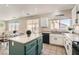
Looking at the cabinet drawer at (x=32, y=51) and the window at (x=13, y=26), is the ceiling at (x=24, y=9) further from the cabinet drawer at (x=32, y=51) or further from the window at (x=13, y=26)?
the cabinet drawer at (x=32, y=51)

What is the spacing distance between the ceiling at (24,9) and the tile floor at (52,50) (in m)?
0.67

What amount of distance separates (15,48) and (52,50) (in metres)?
0.69

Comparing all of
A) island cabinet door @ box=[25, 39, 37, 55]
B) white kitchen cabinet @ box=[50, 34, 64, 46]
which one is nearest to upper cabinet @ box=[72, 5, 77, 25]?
white kitchen cabinet @ box=[50, 34, 64, 46]

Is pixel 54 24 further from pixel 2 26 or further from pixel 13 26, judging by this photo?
pixel 2 26

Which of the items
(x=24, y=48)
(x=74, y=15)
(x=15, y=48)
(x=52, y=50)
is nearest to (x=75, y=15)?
(x=74, y=15)

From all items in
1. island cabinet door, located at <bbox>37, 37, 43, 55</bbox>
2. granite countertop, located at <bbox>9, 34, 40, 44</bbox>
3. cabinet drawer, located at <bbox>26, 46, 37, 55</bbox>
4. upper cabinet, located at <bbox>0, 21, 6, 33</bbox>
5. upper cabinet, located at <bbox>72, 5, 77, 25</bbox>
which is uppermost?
upper cabinet, located at <bbox>72, 5, 77, 25</bbox>

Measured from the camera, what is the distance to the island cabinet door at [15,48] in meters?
1.64

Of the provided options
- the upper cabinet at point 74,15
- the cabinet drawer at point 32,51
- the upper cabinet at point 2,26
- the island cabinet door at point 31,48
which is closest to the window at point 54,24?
the upper cabinet at point 74,15

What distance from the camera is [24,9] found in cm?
166

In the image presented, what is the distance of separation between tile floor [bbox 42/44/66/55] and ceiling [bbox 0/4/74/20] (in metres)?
0.67

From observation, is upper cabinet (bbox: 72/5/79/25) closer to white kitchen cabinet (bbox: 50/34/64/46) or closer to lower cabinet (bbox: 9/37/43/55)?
white kitchen cabinet (bbox: 50/34/64/46)

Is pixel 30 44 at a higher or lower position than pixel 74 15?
lower

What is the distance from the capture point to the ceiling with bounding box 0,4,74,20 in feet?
5.35

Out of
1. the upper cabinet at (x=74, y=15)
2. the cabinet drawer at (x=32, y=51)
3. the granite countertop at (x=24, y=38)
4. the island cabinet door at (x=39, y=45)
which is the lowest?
the cabinet drawer at (x=32, y=51)
